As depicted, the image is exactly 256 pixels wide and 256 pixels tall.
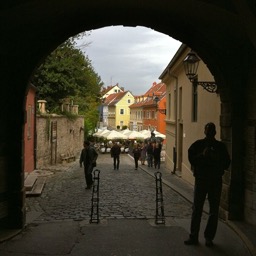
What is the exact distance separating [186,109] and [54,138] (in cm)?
993

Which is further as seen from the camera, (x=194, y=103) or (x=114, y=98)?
(x=114, y=98)

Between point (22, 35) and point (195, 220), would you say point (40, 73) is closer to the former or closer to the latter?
point (22, 35)

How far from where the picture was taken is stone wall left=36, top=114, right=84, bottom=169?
74.4 feet

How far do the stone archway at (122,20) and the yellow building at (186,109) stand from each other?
3371 mm

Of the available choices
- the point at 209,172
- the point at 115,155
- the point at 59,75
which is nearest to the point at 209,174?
the point at 209,172

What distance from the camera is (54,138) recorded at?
2588cm

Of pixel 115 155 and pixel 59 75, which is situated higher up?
pixel 59 75

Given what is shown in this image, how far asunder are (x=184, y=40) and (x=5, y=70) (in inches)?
141

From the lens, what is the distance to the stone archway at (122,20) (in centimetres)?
751

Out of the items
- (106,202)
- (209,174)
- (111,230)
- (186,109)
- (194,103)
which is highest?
(194,103)

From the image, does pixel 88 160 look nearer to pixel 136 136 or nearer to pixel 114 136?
pixel 114 136

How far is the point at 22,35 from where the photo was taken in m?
7.77

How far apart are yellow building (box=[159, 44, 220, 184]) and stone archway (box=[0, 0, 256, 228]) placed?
337 cm

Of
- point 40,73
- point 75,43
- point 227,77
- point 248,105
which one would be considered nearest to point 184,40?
point 227,77
